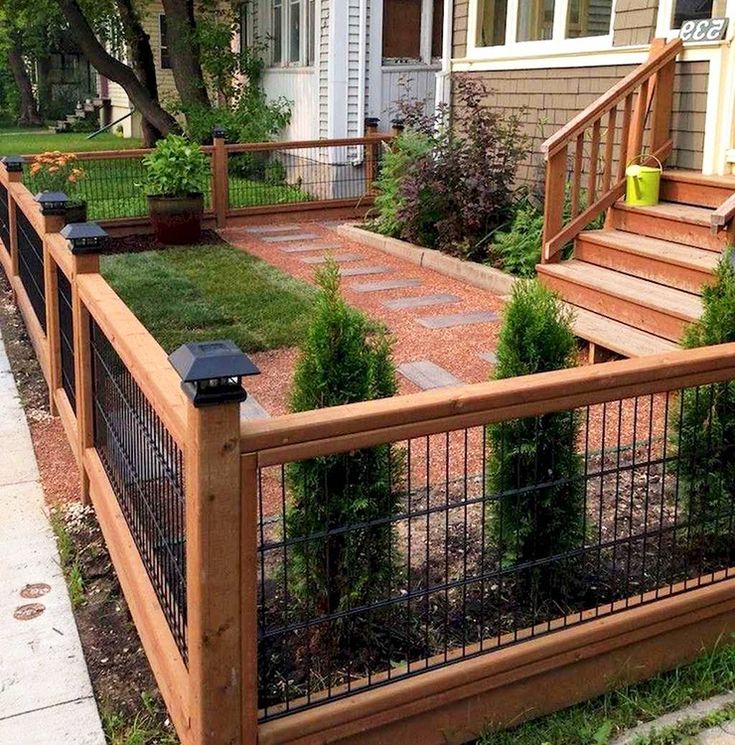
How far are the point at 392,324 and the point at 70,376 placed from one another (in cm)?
285

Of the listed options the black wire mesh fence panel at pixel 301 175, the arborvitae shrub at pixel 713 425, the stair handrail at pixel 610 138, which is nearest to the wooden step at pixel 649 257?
the stair handrail at pixel 610 138

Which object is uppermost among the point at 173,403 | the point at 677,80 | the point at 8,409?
the point at 677,80

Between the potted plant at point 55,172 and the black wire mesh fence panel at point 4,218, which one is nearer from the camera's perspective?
the black wire mesh fence panel at point 4,218

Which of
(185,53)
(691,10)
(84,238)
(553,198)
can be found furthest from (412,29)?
(84,238)

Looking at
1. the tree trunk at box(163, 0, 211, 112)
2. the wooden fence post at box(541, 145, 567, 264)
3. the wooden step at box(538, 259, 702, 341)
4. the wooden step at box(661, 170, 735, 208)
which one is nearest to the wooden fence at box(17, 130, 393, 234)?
the tree trunk at box(163, 0, 211, 112)

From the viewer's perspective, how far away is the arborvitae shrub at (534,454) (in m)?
2.97

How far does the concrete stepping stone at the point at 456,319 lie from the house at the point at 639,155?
52cm

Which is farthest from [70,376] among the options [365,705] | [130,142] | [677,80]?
[130,142]

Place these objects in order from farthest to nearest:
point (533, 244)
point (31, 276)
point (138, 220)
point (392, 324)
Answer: point (138, 220) → point (533, 244) → point (392, 324) → point (31, 276)

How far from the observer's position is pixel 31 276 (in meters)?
6.44

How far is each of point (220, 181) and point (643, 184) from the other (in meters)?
5.65

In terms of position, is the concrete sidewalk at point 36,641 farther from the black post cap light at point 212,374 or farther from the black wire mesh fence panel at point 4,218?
the black wire mesh fence panel at point 4,218

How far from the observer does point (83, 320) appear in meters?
3.96

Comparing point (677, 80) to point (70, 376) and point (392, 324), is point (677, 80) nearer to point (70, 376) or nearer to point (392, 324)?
point (392, 324)
